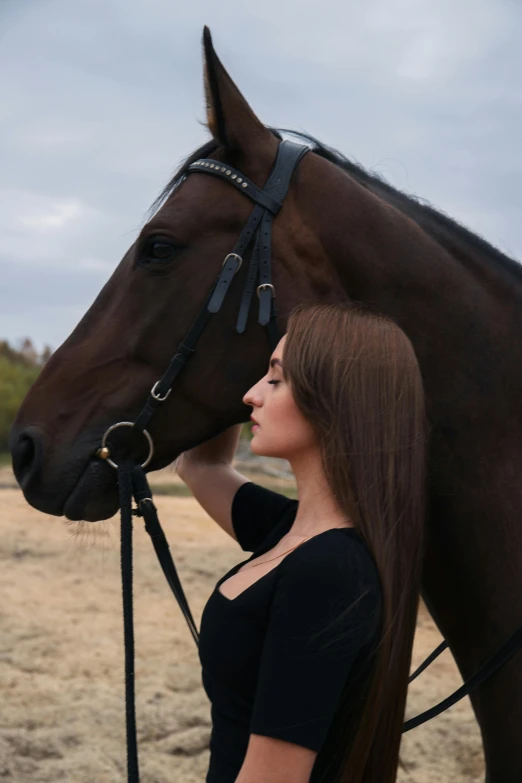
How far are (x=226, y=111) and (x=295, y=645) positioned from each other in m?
1.38

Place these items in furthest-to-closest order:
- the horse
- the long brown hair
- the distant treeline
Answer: the distant treeline → the horse → the long brown hair

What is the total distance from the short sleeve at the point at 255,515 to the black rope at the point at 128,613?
285 mm

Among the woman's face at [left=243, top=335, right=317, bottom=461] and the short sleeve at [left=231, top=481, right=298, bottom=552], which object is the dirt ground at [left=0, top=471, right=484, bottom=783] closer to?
the short sleeve at [left=231, top=481, right=298, bottom=552]

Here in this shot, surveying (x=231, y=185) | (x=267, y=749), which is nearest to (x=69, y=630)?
(x=231, y=185)

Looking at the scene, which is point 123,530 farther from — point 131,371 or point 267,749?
point 267,749

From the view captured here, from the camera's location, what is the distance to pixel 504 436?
1.93 meters

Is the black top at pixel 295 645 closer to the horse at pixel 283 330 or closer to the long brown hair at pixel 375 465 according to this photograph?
the long brown hair at pixel 375 465

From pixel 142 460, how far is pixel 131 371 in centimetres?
23

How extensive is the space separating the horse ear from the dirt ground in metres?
1.10

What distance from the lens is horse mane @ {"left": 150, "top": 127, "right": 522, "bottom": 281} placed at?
2.12 metres

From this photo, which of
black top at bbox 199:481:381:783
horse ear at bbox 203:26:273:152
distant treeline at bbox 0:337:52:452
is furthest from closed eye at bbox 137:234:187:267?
distant treeline at bbox 0:337:52:452

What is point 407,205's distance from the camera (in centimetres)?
220

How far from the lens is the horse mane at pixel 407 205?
212cm

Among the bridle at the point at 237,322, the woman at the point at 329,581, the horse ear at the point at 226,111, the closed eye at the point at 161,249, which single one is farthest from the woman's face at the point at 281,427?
the horse ear at the point at 226,111
